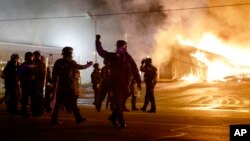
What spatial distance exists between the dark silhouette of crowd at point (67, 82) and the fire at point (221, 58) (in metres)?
18.1

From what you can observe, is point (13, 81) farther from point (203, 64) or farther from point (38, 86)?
point (203, 64)

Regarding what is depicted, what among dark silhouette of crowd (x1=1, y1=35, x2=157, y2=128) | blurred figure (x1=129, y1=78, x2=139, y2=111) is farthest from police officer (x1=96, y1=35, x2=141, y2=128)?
blurred figure (x1=129, y1=78, x2=139, y2=111)

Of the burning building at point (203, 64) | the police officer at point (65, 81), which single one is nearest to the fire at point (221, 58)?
the burning building at point (203, 64)

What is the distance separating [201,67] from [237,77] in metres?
3.25

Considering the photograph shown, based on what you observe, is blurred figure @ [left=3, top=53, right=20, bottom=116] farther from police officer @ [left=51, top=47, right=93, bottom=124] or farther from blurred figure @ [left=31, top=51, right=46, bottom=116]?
police officer @ [left=51, top=47, right=93, bottom=124]

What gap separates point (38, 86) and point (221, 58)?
2318cm

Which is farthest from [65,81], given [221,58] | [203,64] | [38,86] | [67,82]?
[203,64]

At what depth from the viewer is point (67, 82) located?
421 inches

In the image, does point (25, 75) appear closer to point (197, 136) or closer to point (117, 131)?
point (117, 131)

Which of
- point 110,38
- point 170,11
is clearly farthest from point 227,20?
point 110,38

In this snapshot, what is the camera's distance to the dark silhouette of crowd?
9.98m

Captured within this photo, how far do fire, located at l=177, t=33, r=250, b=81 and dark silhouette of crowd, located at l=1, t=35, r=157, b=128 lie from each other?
59.3 feet

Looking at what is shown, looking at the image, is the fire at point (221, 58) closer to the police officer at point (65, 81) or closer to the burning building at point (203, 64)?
the burning building at point (203, 64)

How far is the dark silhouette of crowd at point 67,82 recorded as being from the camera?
9977 mm
